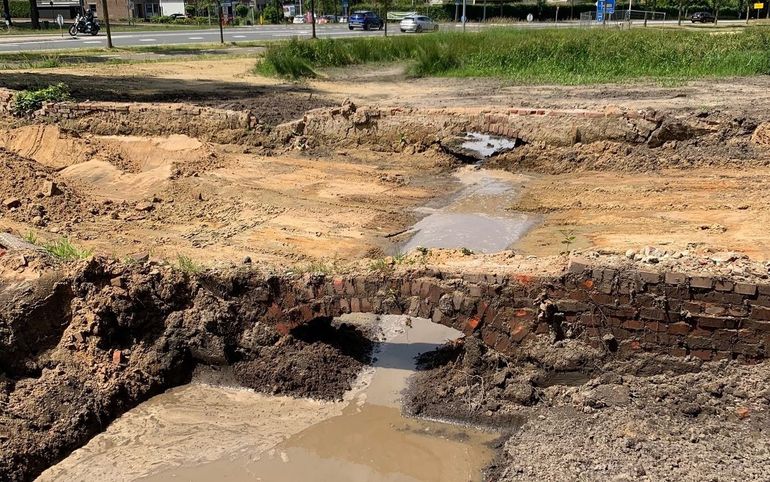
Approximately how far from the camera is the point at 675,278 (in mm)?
5297

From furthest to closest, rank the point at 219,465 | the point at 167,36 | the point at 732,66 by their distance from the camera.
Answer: the point at 167,36 < the point at 732,66 < the point at 219,465

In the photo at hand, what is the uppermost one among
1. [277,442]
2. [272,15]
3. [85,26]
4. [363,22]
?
[272,15]

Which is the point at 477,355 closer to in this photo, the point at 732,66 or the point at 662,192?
the point at 662,192

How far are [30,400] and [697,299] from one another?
5.30 meters

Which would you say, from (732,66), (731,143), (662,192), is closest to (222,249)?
(662,192)

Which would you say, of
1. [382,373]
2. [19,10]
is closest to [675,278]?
[382,373]

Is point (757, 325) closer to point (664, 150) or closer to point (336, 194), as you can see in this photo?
point (336, 194)

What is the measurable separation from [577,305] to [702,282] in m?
0.94

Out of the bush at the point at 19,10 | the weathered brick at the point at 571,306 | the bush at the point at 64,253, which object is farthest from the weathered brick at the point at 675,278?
the bush at the point at 19,10

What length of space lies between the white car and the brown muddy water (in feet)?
108

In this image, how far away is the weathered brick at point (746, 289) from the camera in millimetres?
5117

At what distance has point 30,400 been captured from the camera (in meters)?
5.51

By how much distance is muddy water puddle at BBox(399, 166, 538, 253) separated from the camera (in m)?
9.05

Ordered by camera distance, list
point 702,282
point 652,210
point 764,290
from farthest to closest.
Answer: point 652,210 → point 702,282 → point 764,290
